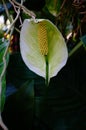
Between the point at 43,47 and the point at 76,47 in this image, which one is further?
the point at 76,47

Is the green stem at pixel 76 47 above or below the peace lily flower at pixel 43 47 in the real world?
below

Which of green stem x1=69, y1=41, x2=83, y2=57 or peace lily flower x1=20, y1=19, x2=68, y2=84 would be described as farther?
green stem x1=69, y1=41, x2=83, y2=57

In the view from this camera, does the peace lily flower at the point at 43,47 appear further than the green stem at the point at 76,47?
No

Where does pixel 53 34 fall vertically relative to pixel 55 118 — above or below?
above

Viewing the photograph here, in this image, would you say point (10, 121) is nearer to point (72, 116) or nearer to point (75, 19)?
point (72, 116)

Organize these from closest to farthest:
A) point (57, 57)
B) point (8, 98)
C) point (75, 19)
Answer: point (57, 57)
point (8, 98)
point (75, 19)

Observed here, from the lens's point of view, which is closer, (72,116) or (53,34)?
(53,34)

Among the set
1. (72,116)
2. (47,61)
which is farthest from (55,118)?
(47,61)

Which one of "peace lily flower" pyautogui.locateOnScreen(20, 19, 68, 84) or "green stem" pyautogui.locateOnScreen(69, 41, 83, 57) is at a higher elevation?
"peace lily flower" pyautogui.locateOnScreen(20, 19, 68, 84)
